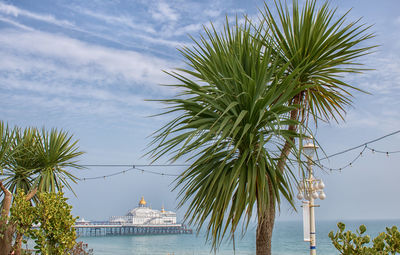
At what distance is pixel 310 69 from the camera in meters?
4.16

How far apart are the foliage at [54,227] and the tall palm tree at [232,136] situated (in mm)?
2308

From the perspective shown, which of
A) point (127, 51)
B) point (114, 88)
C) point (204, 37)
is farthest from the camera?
point (114, 88)

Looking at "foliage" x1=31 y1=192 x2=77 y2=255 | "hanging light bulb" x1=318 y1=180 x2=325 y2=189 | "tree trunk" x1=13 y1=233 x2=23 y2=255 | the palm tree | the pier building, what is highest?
the palm tree

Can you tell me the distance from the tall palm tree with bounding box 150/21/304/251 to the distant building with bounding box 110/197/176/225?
81.0 meters

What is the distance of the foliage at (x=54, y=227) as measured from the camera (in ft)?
17.3

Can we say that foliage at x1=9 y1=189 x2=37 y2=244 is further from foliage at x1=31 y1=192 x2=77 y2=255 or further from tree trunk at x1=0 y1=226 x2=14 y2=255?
tree trunk at x1=0 y1=226 x2=14 y2=255

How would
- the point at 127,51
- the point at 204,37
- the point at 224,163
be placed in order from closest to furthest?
the point at 224,163 < the point at 204,37 < the point at 127,51

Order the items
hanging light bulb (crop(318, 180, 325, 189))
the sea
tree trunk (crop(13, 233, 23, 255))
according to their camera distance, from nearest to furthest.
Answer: tree trunk (crop(13, 233, 23, 255)) → hanging light bulb (crop(318, 180, 325, 189)) → the sea

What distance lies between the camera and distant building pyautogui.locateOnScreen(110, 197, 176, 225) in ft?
269

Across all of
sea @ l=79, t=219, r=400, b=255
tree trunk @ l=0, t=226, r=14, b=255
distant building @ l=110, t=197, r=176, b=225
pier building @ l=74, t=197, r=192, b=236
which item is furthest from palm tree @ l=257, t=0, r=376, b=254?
distant building @ l=110, t=197, r=176, b=225

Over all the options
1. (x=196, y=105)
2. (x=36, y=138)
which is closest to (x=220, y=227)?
(x=196, y=105)

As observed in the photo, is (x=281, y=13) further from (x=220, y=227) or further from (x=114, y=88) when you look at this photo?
(x=114, y=88)

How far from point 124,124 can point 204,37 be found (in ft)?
32.8

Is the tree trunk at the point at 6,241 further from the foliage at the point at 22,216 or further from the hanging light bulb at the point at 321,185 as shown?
the hanging light bulb at the point at 321,185
